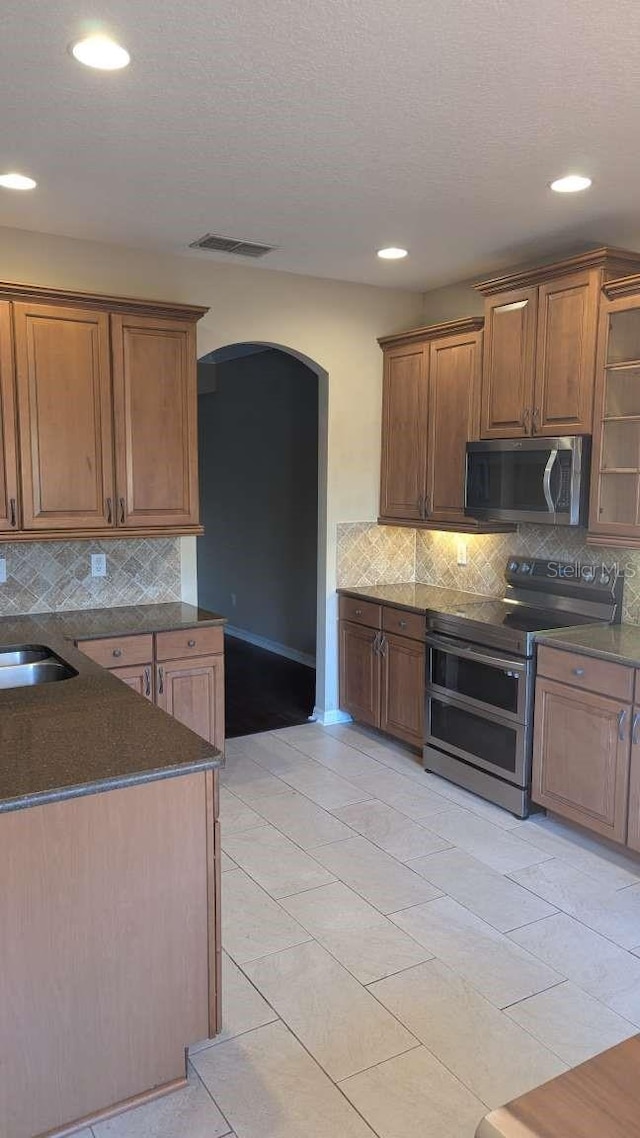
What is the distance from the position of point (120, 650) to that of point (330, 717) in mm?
1788

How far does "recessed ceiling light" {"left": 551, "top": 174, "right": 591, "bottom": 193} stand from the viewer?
2.97 metres

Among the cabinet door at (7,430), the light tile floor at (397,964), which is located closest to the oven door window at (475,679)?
the light tile floor at (397,964)

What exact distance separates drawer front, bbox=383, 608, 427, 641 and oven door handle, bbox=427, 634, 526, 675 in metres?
0.11

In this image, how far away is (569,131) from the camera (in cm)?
256

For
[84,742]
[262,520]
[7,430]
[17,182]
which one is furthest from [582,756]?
[262,520]

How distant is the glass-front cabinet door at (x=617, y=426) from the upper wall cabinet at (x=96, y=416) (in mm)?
1919

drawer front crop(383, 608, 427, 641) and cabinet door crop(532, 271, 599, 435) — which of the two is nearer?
cabinet door crop(532, 271, 599, 435)

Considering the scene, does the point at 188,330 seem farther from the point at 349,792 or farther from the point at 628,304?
the point at 349,792

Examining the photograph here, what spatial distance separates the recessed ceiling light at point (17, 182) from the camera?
304cm

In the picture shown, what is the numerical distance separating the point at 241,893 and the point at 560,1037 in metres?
1.25

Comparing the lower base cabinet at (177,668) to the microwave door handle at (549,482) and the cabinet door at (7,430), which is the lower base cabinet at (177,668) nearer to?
the cabinet door at (7,430)

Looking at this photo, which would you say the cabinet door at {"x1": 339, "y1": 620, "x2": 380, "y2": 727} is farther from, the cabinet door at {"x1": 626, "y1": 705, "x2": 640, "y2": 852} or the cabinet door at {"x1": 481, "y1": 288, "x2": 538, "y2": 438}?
the cabinet door at {"x1": 626, "y1": 705, "x2": 640, "y2": 852}

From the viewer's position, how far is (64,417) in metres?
3.64

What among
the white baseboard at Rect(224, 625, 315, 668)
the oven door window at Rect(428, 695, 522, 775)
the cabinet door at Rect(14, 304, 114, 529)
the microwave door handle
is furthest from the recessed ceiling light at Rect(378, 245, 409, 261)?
the white baseboard at Rect(224, 625, 315, 668)
